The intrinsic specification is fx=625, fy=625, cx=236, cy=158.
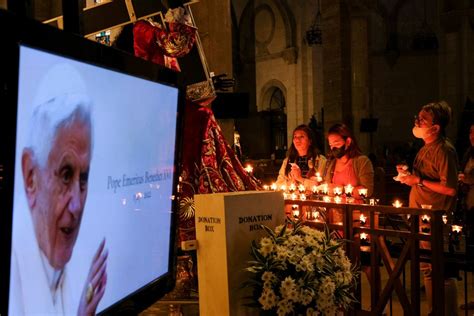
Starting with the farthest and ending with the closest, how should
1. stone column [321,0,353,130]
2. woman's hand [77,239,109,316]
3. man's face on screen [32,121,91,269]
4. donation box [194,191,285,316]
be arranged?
stone column [321,0,353,130] → donation box [194,191,285,316] → woman's hand [77,239,109,316] → man's face on screen [32,121,91,269]

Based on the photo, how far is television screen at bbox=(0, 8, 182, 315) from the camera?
1.43 m

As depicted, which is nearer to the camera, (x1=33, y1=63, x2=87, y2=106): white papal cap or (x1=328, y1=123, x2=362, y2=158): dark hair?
(x1=33, y1=63, x2=87, y2=106): white papal cap

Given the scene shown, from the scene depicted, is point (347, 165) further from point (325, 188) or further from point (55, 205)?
point (55, 205)

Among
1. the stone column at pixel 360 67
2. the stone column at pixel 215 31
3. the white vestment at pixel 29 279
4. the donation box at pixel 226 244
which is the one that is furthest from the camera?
the stone column at pixel 360 67

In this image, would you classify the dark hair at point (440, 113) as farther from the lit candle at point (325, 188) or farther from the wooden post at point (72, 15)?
the wooden post at point (72, 15)

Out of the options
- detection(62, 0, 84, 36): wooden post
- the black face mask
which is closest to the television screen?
detection(62, 0, 84, 36): wooden post

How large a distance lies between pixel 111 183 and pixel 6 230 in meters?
0.58

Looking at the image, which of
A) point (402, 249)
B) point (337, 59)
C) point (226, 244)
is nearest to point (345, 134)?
point (402, 249)

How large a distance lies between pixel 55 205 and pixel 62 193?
45 mm

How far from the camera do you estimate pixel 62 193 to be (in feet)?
5.35

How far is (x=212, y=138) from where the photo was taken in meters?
3.96

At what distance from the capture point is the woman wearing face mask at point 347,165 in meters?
5.90

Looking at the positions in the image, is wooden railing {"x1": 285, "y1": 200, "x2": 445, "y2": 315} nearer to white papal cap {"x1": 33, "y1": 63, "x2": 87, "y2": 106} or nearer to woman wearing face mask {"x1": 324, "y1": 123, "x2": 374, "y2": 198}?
woman wearing face mask {"x1": 324, "y1": 123, "x2": 374, "y2": 198}

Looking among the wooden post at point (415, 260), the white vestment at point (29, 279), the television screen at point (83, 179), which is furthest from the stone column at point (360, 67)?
the white vestment at point (29, 279)
